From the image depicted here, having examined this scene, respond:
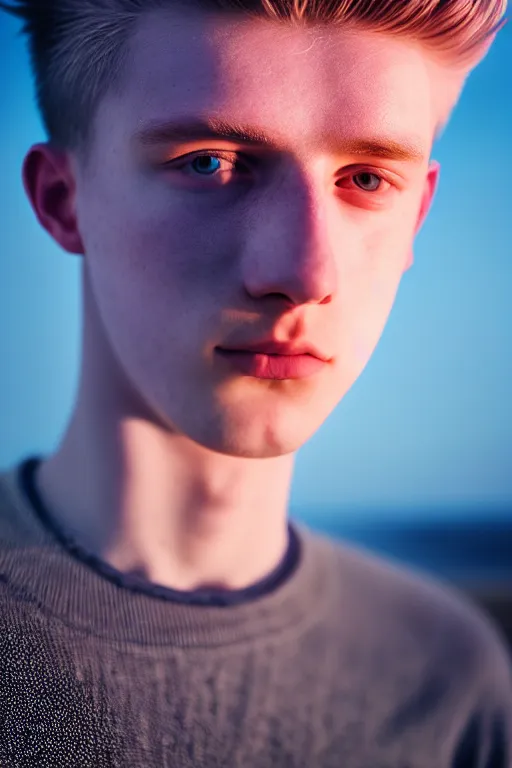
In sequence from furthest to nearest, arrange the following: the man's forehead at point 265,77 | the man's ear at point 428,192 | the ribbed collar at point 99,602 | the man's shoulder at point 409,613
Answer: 1. the man's shoulder at point 409,613
2. the man's ear at point 428,192
3. the ribbed collar at point 99,602
4. the man's forehead at point 265,77

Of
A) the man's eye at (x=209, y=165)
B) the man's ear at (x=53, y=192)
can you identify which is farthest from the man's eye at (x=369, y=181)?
the man's ear at (x=53, y=192)

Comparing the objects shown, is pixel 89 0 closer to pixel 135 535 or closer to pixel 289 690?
pixel 135 535

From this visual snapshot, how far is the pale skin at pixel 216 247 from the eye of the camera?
Result: 0.82 metres

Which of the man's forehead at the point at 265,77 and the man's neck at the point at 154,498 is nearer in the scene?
the man's forehead at the point at 265,77

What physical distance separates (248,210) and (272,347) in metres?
0.16

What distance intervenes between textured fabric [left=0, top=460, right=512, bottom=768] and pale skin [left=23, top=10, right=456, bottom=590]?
8 cm

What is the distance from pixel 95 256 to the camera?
94 cm

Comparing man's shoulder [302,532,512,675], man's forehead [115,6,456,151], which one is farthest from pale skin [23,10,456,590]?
man's shoulder [302,532,512,675]

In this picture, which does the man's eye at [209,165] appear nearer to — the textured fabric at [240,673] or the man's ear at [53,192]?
the man's ear at [53,192]

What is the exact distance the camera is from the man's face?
2.68ft

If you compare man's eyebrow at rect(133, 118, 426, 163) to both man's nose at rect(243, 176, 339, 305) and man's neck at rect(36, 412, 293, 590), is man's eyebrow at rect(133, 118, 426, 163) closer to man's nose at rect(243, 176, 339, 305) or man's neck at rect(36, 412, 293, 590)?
man's nose at rect(243, 176, 339, 305)

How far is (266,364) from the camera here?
86 cm

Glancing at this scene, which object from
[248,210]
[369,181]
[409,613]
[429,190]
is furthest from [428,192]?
[409,613]

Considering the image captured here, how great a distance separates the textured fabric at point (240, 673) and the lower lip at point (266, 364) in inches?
14.0
